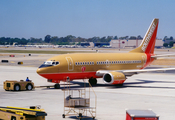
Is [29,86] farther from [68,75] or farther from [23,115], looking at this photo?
[23,115]

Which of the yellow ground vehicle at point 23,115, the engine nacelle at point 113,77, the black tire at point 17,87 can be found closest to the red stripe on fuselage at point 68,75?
the engine nacelle at point 113,77

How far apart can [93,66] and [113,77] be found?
381 cm

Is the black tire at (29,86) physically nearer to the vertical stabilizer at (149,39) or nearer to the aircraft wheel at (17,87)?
the aircraft wheel at (17,87)

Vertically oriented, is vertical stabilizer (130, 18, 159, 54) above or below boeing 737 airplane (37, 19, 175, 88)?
above

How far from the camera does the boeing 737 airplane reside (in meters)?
37.7

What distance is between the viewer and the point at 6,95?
107 ft

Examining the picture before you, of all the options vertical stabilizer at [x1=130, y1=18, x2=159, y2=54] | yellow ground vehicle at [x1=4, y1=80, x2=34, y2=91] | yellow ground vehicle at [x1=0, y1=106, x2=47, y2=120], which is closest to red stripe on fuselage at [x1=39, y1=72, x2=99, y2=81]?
yellow ground vehicle at [x1=4, y1=80, x2=34, y2=91]

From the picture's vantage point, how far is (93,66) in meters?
41.1

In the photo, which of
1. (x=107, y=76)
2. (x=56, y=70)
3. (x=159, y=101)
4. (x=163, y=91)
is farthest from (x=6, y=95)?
(x=163, y=91)

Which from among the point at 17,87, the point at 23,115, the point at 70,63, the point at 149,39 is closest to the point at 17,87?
the point at 17,87

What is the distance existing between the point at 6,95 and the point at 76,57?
453 inches

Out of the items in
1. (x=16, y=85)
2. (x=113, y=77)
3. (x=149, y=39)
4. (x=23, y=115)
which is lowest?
(x=16, y=85)

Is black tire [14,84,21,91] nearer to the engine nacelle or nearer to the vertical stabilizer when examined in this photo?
the engine nacelle

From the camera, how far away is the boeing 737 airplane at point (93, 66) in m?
37.7
